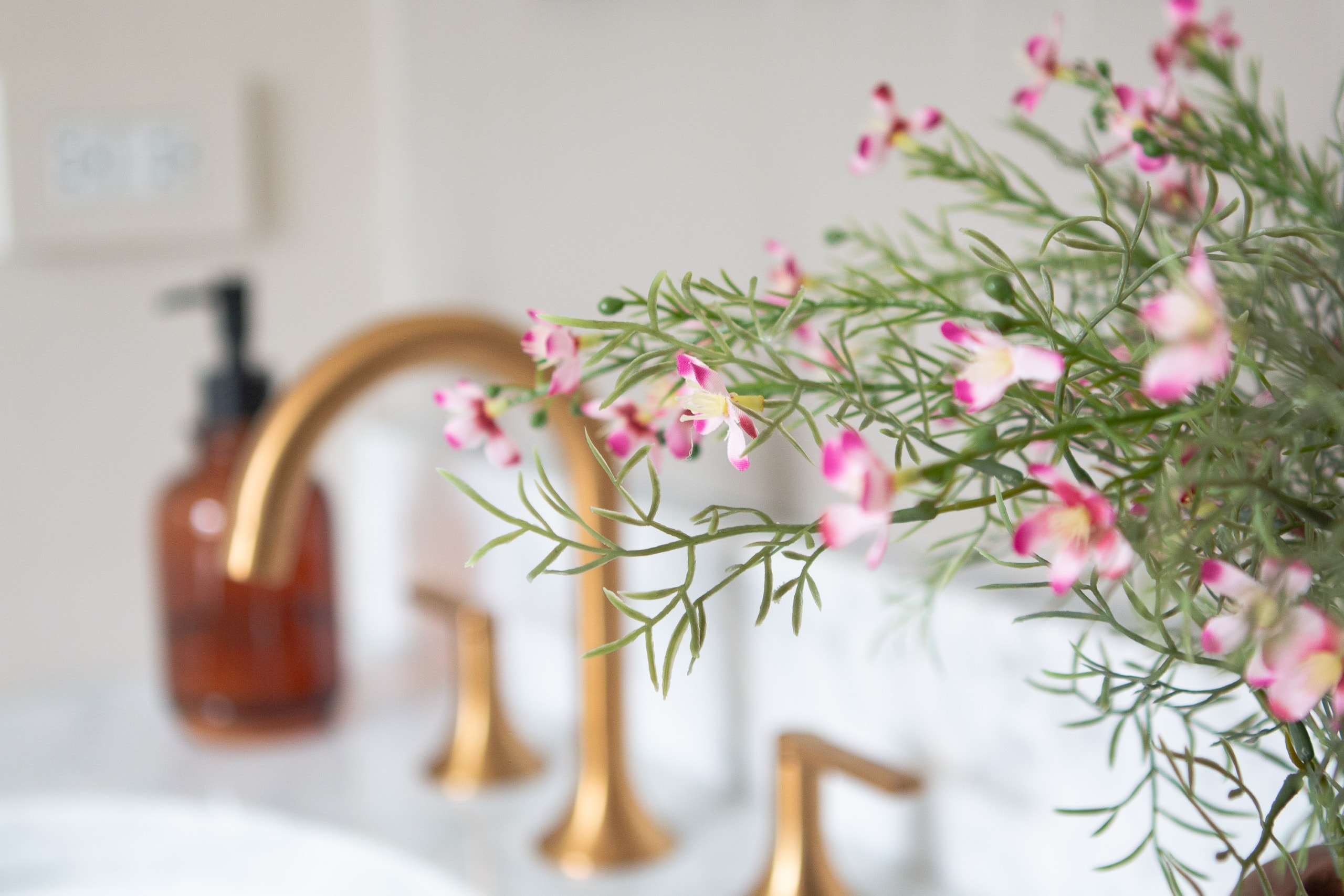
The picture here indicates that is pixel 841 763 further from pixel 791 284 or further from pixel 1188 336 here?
pixel 1188 336

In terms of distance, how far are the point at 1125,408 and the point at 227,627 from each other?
60cm

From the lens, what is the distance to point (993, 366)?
230 mm

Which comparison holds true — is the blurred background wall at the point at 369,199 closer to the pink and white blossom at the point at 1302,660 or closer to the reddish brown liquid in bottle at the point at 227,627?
the reddish brown liquid in bottle at the point at 227,627

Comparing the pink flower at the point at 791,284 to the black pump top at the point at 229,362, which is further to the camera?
the black pump top at the point at 229,362

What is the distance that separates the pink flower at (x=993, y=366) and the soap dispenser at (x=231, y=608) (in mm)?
583

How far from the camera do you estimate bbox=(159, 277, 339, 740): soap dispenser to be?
29.2 inches

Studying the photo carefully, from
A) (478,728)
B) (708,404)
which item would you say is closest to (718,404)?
(708,404)

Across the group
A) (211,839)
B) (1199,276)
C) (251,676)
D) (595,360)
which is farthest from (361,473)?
(1199,276)

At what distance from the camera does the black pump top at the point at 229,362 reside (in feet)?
2.39

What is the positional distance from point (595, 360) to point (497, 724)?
460 millimetres

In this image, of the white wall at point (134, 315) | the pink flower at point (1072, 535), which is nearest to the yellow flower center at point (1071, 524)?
the pink flower at point (1072, 535)

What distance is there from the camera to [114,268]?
82 cm

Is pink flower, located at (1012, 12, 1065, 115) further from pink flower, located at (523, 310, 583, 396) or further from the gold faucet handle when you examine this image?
the gold faucet handle

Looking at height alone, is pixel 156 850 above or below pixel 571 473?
below
